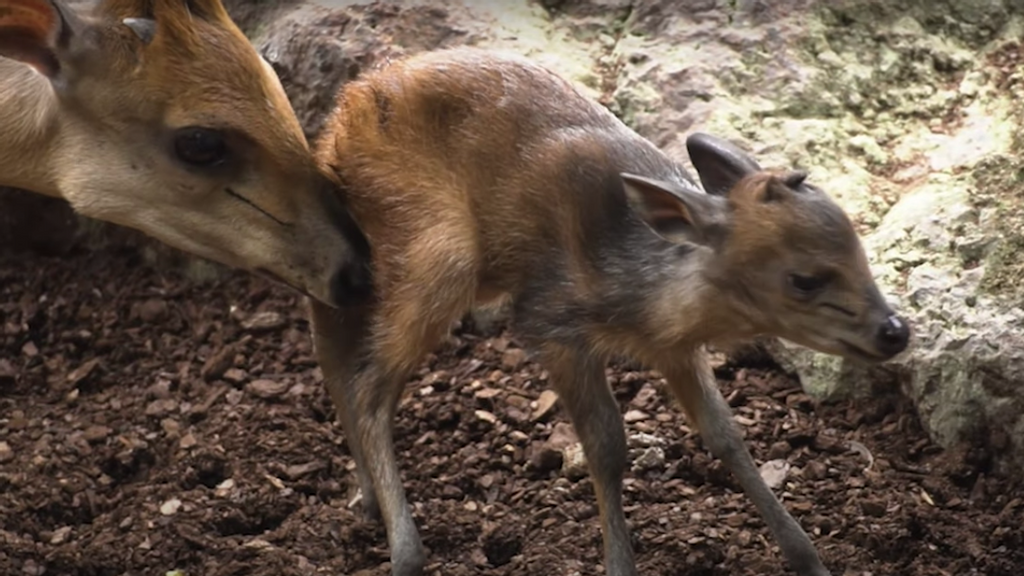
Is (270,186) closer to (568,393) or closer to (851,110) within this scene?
(568,393)

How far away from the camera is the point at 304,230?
16.8 feet

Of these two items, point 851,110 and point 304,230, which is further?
point 851,110

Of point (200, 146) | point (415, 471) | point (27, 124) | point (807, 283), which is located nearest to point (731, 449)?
point (807, 283)

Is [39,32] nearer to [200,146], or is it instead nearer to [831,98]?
[200,146]

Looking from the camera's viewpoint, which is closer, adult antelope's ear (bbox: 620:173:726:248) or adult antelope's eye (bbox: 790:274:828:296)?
adult antelope's eye (bbox: 790:274:828:296)

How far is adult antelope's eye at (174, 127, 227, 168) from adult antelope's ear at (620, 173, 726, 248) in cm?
112

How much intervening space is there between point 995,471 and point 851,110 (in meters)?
1.61

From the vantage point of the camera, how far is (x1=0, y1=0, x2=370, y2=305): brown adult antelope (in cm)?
502

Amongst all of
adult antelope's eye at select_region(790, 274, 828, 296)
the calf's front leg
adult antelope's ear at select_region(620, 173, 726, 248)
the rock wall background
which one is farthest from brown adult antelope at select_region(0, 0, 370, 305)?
the rock wall background

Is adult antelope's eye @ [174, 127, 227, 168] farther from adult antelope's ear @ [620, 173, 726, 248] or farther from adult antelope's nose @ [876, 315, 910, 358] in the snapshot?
adult antelope's nose @ [876, 315, 910, 358]

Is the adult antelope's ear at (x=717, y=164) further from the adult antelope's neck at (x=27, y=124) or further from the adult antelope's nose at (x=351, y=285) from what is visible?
the adult antelope's neck at (x=27, y=124)

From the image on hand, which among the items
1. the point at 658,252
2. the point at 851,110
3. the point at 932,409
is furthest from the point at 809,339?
the point at 851,110

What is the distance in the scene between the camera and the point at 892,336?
4.61 meters

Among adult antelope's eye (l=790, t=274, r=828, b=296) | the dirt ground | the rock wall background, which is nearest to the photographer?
adult antelope's eye (l=790, t=274, r=828, b=296)
